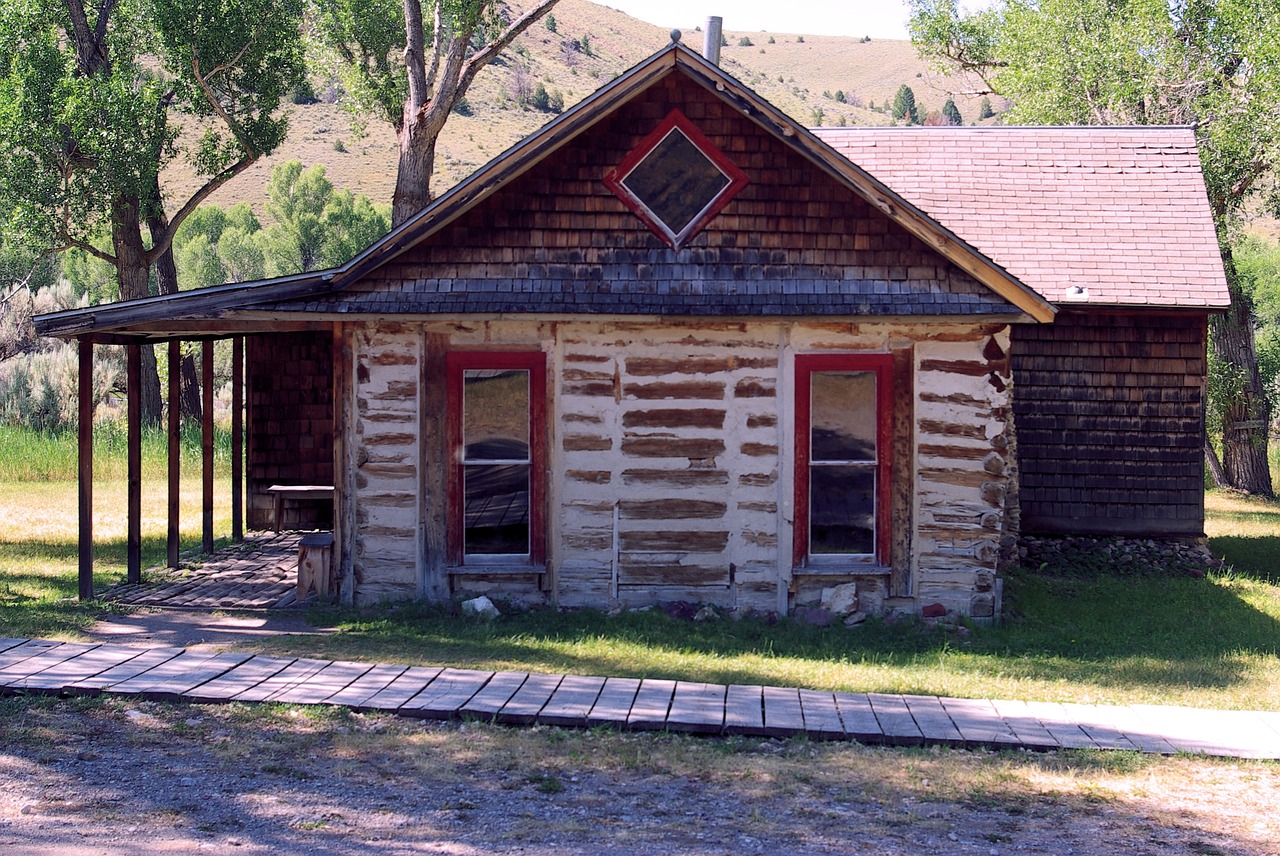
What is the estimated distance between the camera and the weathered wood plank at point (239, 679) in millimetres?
7246

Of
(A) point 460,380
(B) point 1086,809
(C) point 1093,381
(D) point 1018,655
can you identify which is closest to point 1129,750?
(B) point 1086,809

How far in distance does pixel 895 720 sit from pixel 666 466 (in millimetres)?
4200

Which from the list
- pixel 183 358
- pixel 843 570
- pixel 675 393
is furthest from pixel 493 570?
pixel 183 358

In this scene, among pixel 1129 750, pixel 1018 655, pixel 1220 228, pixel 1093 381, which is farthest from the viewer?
pixel 1220 228

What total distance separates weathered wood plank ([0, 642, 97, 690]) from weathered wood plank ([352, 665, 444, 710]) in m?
2.12

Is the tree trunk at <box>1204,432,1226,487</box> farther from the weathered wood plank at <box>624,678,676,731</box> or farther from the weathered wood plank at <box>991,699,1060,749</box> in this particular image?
the weathered wood plank at <box>624,678,676,731</box>

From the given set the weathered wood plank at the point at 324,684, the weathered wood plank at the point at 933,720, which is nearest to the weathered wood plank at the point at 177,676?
the weathered wood plank at the point at 324,684

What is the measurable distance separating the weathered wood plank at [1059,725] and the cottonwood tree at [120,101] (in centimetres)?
1983

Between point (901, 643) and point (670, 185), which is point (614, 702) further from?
point (670, 185)

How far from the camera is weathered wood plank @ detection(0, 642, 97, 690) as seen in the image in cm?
744

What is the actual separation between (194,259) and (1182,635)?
38200 mm

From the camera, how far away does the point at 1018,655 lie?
1015 centimetres

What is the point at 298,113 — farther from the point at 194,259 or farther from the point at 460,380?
the point at 460,380

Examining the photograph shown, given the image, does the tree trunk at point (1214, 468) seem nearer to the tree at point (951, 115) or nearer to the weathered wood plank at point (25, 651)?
the weathered wood plank at point (25, 651)
